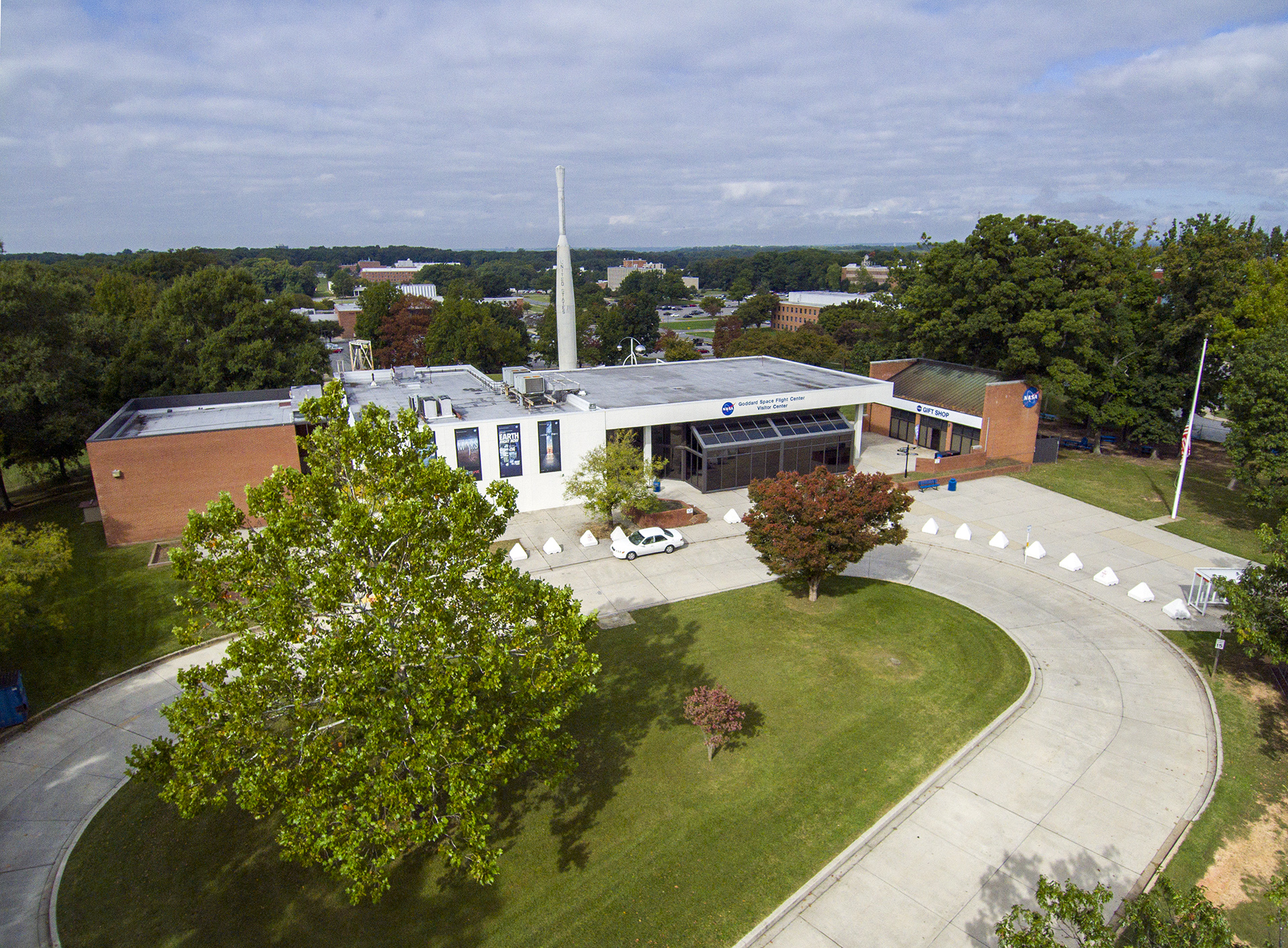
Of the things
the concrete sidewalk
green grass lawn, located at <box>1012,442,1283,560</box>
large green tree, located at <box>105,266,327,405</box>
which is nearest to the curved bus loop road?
the concrete sidewalk

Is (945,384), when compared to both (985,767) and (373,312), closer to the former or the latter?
(985,767)

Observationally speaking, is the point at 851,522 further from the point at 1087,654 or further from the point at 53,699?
the point at 53,699

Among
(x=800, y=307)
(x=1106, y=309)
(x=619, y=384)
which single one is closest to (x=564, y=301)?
(x=619, y=384)

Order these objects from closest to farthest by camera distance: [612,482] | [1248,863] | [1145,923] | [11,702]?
[1145,923] → [1248,863] → [11,702] → [612,482]

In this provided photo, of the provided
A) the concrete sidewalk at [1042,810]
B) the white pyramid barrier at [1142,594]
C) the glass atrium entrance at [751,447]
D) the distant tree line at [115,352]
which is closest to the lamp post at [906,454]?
the glass atrium entrance at [751,447]

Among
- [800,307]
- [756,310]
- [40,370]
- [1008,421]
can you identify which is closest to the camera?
[40,370]

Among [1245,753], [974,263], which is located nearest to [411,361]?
[974,263]
